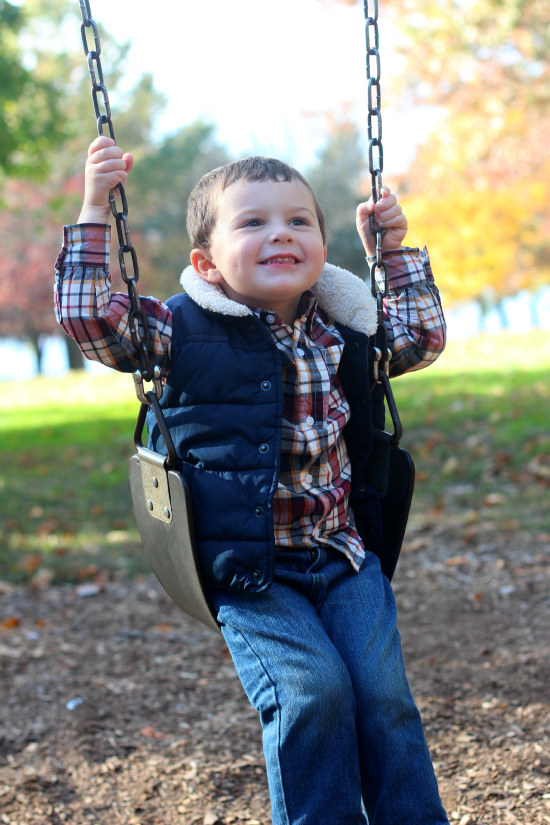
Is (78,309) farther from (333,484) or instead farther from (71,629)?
(71,629)

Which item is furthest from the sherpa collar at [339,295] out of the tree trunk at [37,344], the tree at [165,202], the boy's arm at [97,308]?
the tree trunk at [37,344]

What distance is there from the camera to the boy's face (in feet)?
7.22

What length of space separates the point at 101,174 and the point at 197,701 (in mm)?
2380

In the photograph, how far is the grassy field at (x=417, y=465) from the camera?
5855 millimetres

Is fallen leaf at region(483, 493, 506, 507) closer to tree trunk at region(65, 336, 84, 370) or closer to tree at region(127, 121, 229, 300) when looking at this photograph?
tree at region(127, 121, 229, 300)

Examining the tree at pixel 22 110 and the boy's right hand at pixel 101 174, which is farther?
the tree at pixel 22 110

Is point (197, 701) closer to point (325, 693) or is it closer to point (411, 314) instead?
point (325, 693)

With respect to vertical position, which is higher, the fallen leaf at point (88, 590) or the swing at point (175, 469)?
the swing at point (175, 469)

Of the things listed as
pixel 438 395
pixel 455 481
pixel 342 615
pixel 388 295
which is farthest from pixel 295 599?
pixel 438 395

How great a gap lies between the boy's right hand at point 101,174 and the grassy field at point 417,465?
363 centimetres

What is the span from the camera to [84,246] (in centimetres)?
223

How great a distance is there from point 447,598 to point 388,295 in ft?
8.45

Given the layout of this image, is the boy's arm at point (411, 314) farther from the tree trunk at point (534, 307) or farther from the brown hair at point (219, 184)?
the tree trunk at point (534, 307)

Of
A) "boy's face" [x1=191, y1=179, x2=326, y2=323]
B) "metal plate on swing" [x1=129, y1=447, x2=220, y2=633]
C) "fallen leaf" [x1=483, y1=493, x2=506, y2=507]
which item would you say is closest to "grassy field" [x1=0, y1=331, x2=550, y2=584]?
"fallen leaf" [x1=483, y1=493, x2=506, y2=507]
